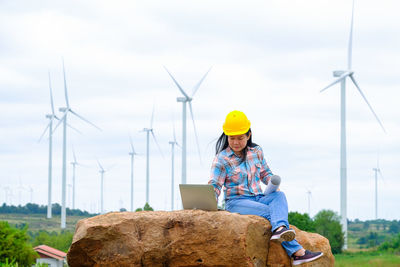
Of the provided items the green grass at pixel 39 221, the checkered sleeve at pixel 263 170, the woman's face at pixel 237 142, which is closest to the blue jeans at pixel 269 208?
the checkered sleeve at pixel 263 170

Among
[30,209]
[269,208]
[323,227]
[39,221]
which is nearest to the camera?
[269,208]

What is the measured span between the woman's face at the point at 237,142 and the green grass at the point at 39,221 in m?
87.3

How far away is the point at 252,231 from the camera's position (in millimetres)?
11117

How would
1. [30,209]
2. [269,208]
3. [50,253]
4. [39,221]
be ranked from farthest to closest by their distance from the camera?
[30,209] → [39,221] → [50,253] → [269,208]

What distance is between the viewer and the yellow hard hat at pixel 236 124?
11.3m

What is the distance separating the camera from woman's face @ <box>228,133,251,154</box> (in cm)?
1131

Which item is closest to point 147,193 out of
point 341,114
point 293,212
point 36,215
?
point 293,212

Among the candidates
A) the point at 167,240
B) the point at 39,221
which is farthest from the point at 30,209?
the point at 167,240

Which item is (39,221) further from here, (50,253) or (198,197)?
(198,197)

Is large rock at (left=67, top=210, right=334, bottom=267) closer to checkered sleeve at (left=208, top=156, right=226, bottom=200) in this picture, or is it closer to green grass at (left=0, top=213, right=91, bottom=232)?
checkered sleeve at (left=208, top=156, right=226, bottom=200)

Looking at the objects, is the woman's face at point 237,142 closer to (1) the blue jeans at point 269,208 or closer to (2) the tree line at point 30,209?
(1) the blue jeans at point 269,208

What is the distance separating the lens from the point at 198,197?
37.5 feet

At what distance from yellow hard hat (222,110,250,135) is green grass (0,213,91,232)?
287ft

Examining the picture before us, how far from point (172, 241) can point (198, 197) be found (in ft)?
2.69
